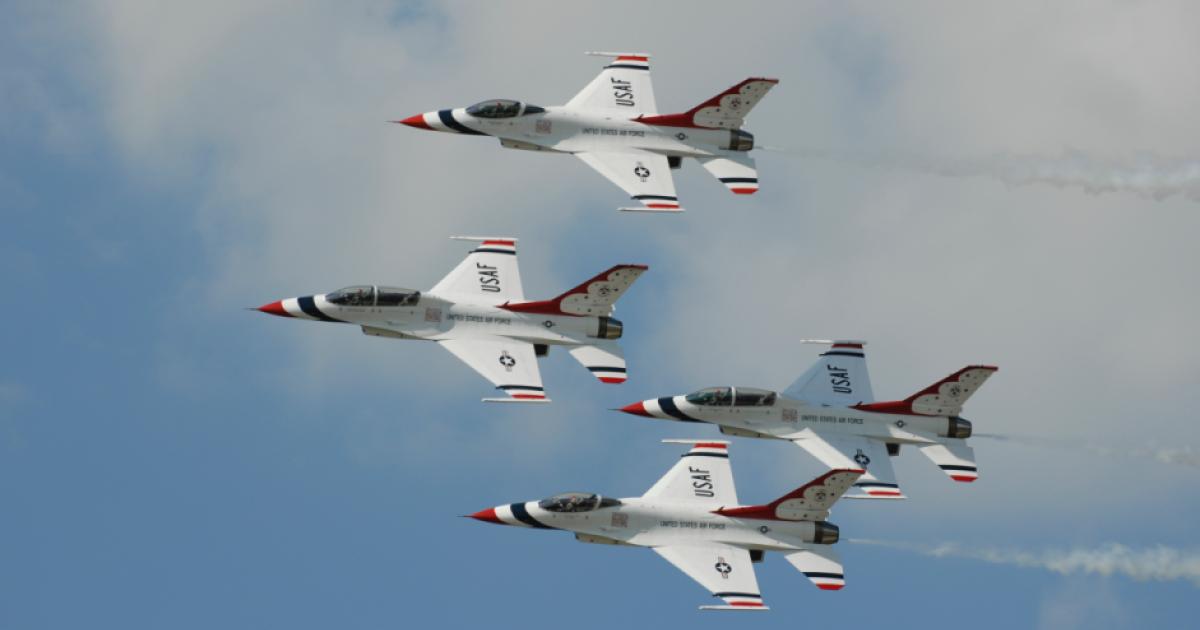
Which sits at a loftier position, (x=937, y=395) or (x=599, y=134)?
(x=599, y=134)

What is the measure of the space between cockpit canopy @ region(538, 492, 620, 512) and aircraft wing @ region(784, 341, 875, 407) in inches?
344

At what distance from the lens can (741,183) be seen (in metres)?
121

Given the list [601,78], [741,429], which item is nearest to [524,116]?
[601,78]

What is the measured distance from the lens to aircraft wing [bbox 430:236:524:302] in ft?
390

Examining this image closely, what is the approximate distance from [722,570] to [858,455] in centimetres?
730

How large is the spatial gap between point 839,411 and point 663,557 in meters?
8.95

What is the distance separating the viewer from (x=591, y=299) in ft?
386

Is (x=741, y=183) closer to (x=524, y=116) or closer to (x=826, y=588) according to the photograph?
(x=524, y=116)

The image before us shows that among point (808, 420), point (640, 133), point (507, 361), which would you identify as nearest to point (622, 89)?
point (640, 133)

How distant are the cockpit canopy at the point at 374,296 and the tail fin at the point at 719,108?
1103cm

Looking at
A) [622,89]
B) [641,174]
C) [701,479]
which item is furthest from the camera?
[622,89]

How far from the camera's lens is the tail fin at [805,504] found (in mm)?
112625

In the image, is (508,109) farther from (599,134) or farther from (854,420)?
(854,420)

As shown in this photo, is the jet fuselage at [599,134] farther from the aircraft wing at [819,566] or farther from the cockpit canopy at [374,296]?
the aircraft wing at [819,566]
